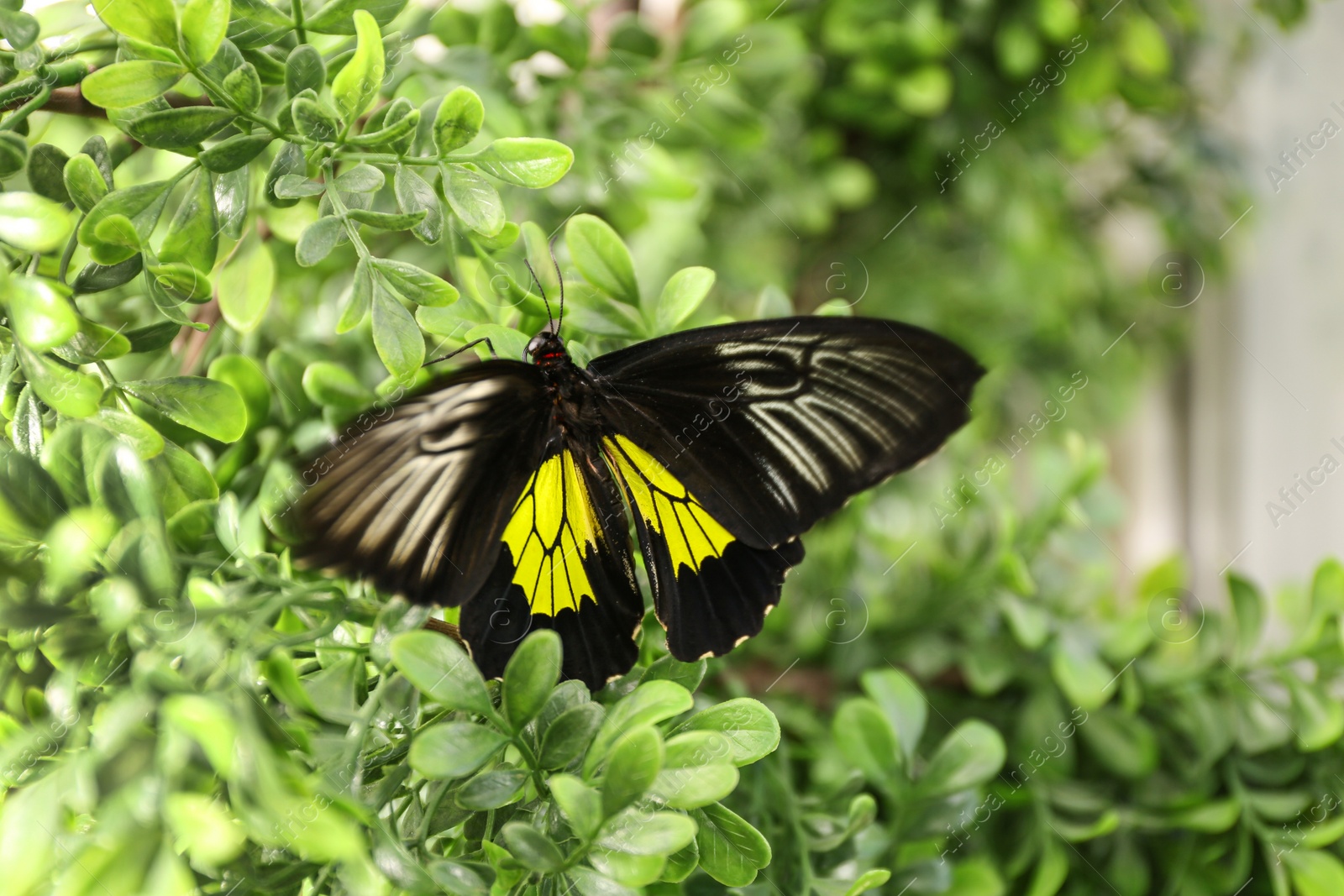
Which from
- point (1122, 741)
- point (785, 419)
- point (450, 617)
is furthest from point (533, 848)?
point (1122, 741)

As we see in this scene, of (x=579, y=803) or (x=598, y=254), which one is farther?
(x=598, y=254)

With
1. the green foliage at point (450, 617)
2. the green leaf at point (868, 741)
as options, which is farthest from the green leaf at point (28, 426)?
the green leaf at point (868, 741)

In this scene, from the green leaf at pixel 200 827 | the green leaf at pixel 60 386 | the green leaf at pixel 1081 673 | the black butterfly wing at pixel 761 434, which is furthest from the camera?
the green leaf at pixel 1081 673

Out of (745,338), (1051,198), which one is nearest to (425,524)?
(745,338)

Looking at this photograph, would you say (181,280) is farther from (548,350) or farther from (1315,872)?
(1315,872)

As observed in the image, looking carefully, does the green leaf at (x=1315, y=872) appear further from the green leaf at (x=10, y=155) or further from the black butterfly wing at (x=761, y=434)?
the green leaf at (x=10, y=155)

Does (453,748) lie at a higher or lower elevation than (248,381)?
lower

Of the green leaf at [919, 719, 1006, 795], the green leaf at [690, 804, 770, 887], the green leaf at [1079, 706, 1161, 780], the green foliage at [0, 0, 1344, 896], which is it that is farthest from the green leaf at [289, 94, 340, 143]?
the green leaf at [1079, 706, 1161, 780]
